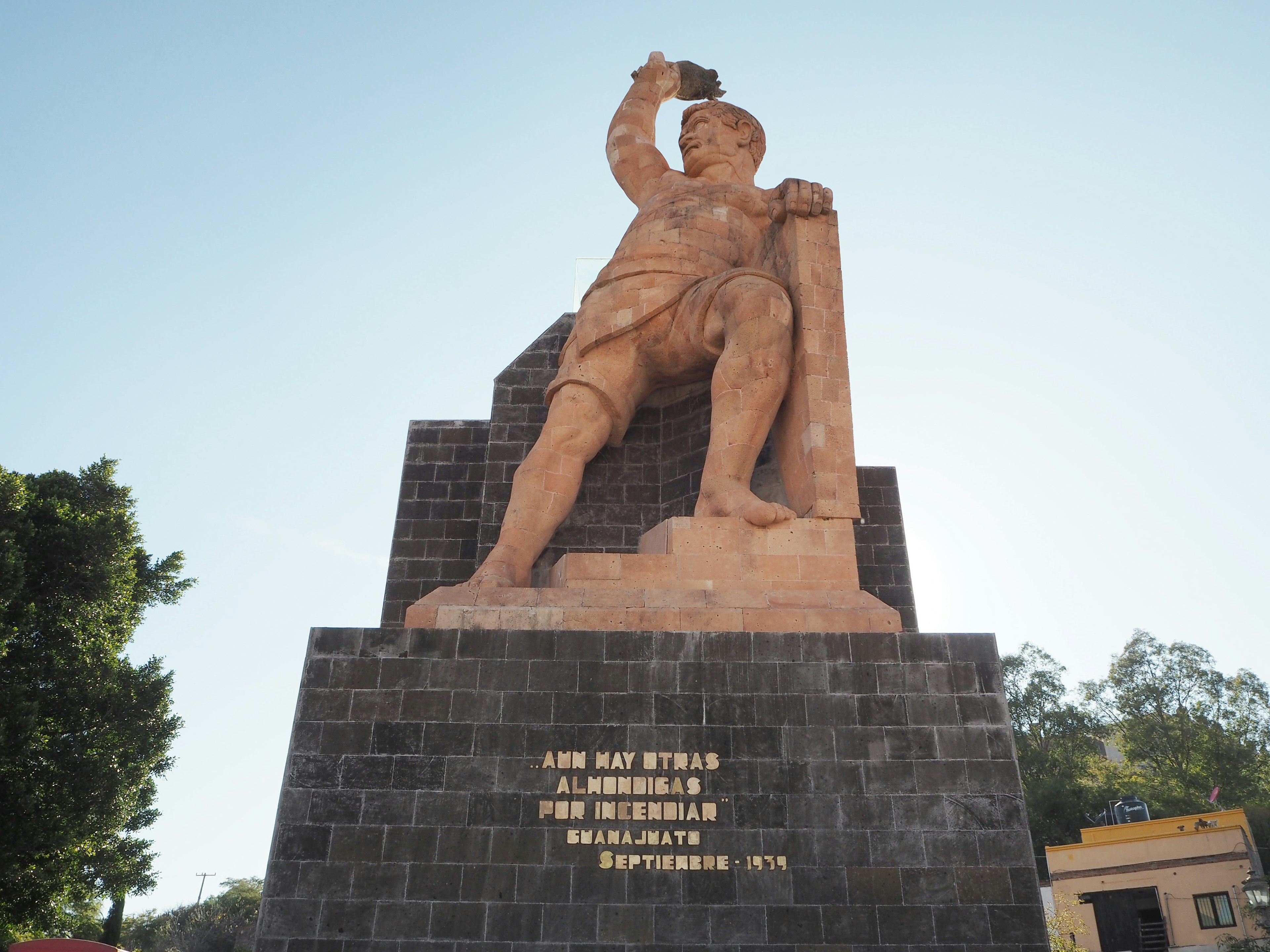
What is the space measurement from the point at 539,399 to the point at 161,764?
31.0ft

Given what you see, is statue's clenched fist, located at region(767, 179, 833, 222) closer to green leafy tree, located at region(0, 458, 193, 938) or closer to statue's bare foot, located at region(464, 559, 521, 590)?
statue's bare foot, located at region(464, 559, 521, 590)

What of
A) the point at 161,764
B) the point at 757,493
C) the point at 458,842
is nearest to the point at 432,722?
the point at 458,842

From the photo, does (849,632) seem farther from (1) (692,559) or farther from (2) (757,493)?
(2) (757,493)

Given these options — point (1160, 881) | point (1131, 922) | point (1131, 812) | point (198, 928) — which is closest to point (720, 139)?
point (1160, 881)

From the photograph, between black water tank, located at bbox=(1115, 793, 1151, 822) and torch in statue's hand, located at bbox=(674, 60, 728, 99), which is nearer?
torch in statue's hand, located at bbox=(674, 60, 728, 99)

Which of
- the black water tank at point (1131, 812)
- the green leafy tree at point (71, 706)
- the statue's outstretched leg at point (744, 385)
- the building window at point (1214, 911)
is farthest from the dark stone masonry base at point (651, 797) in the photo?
the black water tank at point (1131, 812)

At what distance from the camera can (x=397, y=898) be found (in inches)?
219

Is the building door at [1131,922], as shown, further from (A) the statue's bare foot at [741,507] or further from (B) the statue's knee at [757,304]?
(B) the statue's knee at [757,304]

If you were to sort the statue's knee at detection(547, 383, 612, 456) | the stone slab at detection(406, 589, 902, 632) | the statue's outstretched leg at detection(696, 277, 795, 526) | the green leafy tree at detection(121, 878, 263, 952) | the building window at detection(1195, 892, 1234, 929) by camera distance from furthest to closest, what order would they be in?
the green leafy tree at detection(121, 878, 263, 952) < the building window at detection(1195, 892, 1234, 929) < the statue's knee at detection(547, 383, 612, 456) < the statue's outstretched leg at detection(696, 277, 795, 526) < the stone slab at detection(406, 589, 902, 632)

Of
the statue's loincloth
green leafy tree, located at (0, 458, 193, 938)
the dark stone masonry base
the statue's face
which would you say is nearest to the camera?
the dark stone masonry base

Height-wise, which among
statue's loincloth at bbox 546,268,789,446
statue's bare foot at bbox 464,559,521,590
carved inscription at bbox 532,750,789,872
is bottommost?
carved inscription at bbox 532,750,789,872

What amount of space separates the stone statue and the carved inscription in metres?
1.56

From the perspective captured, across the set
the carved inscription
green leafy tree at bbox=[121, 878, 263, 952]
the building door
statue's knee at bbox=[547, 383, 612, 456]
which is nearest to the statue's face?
statue's knee at bbox=[547, 383, 612, 456]

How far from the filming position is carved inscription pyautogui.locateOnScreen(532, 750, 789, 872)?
570 cm
